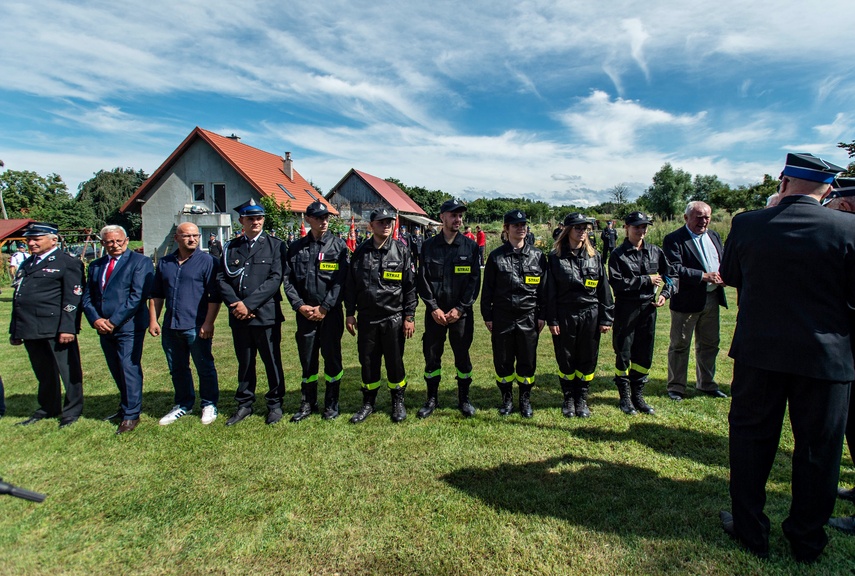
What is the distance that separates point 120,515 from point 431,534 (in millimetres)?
2273

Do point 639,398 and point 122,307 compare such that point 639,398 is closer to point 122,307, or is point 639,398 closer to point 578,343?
point 578,343

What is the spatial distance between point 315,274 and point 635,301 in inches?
135

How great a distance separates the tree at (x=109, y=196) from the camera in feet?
163

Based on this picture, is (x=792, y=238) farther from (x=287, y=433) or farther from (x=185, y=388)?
(x=185, y=388)

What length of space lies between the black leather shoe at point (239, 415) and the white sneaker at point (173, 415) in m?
0.63

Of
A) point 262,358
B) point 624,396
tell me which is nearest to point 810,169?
point 624,396

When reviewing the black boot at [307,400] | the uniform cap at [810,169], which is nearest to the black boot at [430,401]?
the black boot at [307,400]

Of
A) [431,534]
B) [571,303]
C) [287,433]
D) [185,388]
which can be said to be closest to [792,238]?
[571,303]

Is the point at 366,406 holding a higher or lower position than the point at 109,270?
lower

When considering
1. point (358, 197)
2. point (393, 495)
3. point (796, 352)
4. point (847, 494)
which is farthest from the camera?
point (358, 197)

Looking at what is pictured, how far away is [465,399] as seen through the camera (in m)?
4.89

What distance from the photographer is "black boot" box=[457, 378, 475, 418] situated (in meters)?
4.76

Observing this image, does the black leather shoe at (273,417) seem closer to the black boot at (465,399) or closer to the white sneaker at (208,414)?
the white sneaker at (208,414)

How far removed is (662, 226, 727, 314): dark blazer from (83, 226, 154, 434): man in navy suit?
19.2 ft
